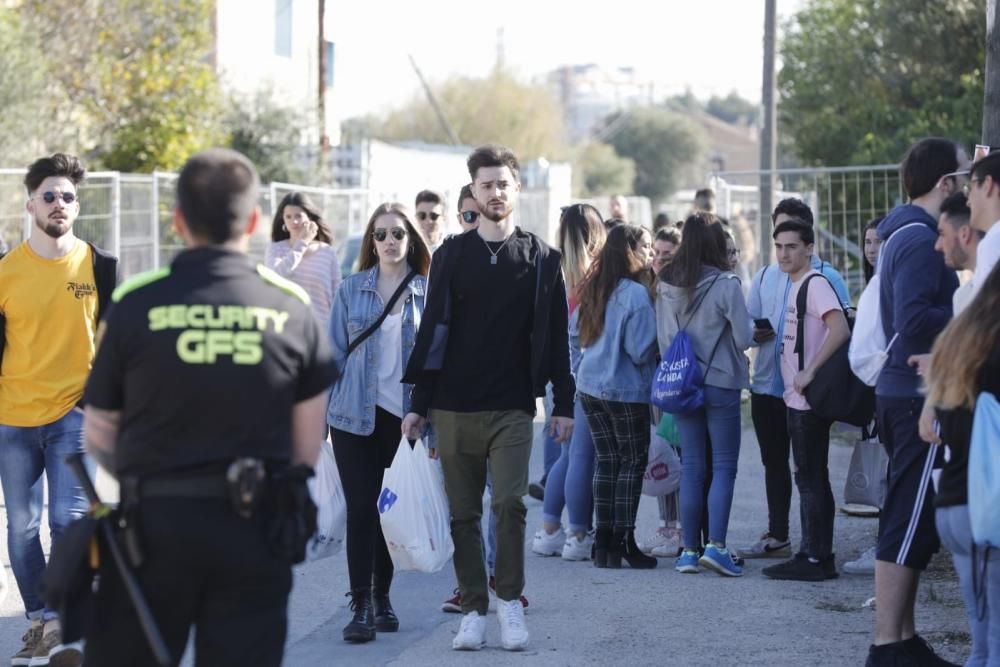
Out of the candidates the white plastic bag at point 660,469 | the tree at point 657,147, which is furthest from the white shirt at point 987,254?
the tree at point 657,147

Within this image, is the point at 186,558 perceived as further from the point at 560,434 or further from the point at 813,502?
the point at 813,502

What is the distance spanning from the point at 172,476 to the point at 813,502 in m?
4.87

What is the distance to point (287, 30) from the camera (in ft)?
149

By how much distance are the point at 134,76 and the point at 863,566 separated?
74.3ft

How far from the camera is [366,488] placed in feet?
22.5

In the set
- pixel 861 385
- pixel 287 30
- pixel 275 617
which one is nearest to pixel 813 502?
pixel 861 385

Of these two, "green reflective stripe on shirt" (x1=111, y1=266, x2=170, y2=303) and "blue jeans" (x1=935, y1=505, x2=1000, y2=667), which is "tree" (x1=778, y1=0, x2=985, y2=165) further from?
"green reflective stripe on shirt" (x1=111, y1=266, x2=170, y2=303)

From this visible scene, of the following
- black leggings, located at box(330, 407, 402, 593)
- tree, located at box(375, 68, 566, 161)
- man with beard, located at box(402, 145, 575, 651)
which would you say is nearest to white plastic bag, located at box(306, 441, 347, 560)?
black leggings, located at box(330, 407, 402, 593)

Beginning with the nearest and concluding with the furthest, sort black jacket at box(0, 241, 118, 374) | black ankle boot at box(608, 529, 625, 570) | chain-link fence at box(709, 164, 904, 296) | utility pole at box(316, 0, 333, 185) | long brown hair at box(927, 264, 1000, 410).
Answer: long brown hair at box(927, 264, 1000, 410), black jacket at box(0, 241, 118, 374), black ankle boot at box(608, 529, 625, 570), chain-link fence at box(709, 164, 904, 296), utility pole at box(316, 0, 333, 185)

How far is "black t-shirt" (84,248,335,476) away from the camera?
3754 millimetres

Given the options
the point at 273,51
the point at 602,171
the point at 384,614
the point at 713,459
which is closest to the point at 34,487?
the point at 384,614

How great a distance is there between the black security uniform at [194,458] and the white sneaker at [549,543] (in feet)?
16.5

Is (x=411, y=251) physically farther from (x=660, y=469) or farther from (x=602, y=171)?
(x=602, y=171)

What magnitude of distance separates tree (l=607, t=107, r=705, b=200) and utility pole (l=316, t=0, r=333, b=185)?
60.1 metres
